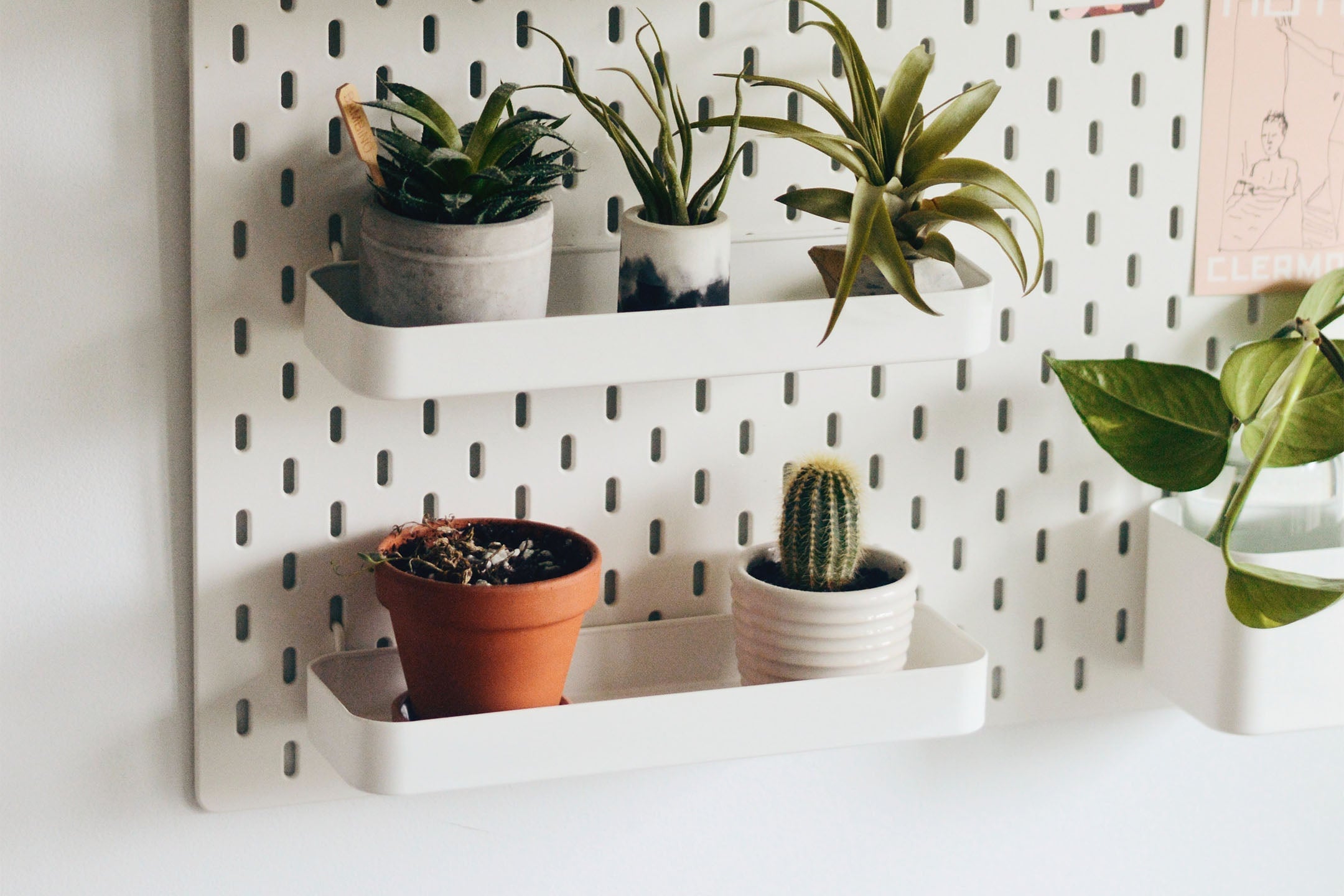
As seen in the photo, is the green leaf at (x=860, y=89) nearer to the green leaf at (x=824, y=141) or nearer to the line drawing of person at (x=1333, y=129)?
the green leaf at (x=824, y=141)

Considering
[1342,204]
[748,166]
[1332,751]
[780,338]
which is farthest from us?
[1332,751]

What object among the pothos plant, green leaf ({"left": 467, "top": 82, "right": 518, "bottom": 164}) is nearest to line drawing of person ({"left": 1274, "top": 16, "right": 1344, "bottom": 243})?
the pothos plant

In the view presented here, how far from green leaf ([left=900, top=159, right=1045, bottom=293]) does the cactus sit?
6.5 inches

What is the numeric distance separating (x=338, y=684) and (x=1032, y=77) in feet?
1.97

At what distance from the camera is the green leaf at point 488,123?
72 centimetres

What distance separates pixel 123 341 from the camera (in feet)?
2.68

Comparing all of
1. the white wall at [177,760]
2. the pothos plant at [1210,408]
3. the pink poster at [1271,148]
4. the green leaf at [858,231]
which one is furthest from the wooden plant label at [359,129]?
the pink poster at [1271,148]

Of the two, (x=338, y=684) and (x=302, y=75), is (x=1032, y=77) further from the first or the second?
(x=338, y=684)

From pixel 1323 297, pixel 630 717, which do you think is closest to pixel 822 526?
pixel 630 717

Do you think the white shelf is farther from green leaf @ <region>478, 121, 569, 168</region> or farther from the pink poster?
green leaf @ <region>478, 121, 569, 168</region>

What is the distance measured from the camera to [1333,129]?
3.19 feet

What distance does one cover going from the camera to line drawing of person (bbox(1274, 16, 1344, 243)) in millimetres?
950

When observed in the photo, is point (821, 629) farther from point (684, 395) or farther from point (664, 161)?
point (664, 161)

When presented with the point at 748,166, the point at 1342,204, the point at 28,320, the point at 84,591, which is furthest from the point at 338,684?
the point at 1342,204
